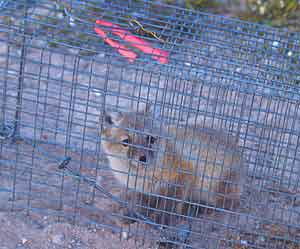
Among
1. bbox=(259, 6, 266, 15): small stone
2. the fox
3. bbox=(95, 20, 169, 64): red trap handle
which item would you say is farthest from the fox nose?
bbox=(259, 6, 266, 15): small stone

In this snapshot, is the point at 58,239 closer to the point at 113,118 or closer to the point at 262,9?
the point at 113,118

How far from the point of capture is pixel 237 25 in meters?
4.72

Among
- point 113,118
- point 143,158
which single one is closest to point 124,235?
point 143,158

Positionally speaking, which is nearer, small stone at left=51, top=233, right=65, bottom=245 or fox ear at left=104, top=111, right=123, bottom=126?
small stone at left=51, top=233, right=65, bottom=245

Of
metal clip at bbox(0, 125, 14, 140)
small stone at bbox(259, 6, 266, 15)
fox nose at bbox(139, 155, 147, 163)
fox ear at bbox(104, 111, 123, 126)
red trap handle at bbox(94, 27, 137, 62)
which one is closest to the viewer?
red trap handle at bbox(94, 27, 137, 62)

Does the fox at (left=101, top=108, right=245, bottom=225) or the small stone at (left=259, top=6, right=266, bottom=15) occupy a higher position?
the small stone at (left=259, top=6, right=266, bottom=15)

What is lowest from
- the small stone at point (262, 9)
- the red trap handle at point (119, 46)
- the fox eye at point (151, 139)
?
the fox eye at point (151, 139)

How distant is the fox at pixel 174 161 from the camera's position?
409 cm

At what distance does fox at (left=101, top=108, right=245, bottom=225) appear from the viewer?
4.09 metres

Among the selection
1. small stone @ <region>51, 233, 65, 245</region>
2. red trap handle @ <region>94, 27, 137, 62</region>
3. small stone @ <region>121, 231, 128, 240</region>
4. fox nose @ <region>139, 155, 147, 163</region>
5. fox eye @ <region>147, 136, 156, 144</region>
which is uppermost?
red trap handle @ <region>94, 27, 137, 62</region>

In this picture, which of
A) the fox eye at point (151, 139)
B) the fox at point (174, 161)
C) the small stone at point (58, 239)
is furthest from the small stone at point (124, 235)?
the fox eye at point (151, 139)

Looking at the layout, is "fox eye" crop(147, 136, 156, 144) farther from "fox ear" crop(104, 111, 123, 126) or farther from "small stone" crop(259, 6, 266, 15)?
"small stone" crop(259, 6, 266, 15)

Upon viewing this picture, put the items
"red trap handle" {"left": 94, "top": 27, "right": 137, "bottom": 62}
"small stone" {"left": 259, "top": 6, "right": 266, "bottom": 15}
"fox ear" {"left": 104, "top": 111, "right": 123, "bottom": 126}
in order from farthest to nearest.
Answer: "small stone" {"left": 259, "top": 6, "right": 266, "bottom": 15}, "fox ear" {"left": 104, "top": 111, "right": 123, "bottom": 126}, "red trap handle" {"left": 94, "top": 27, "right": 137, "bottom": 62}

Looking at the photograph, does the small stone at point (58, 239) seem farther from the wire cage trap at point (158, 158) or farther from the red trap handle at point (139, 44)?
the red trap handle at point (139, 44)
